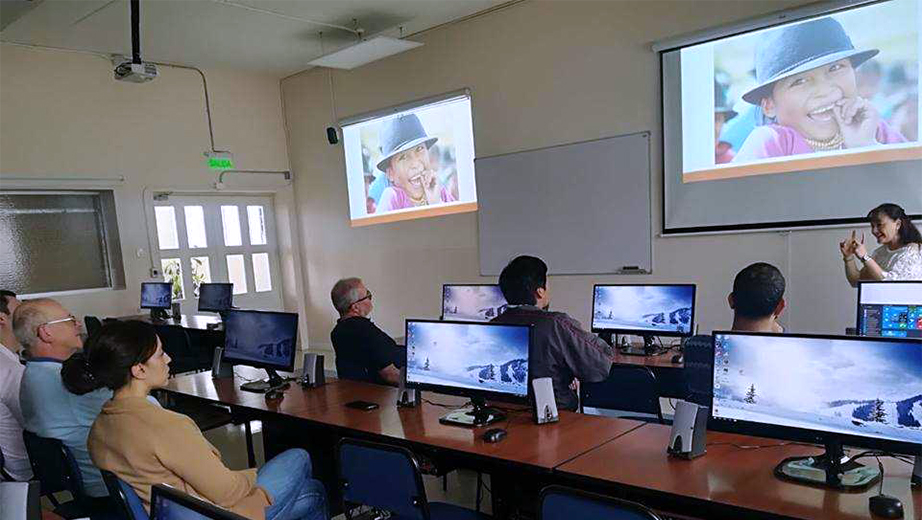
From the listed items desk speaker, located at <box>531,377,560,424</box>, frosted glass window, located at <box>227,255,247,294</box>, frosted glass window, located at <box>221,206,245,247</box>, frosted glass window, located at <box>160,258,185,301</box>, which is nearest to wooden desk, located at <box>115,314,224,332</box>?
frosted glass window, located at <box>160,258,185,301</box>

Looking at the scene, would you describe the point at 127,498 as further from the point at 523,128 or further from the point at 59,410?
the point at 523,128

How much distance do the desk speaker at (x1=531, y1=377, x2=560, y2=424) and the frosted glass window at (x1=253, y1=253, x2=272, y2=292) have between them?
20.6 feet

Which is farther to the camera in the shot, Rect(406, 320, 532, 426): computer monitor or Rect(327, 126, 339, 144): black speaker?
Rect(327, 126, 339, 144): black speaker

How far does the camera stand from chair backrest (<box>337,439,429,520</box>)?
1932 mm

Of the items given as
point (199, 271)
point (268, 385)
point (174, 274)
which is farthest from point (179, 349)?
point (268, 385)

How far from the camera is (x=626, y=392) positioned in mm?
3053

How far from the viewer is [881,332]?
284 cm

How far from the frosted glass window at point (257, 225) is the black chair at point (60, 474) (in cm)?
564

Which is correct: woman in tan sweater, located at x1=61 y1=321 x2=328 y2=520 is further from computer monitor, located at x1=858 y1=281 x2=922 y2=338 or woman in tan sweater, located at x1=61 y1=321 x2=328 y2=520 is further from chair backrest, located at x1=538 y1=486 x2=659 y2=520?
computer monitor, located at x1=858 y1=281 x2=922 y2=338

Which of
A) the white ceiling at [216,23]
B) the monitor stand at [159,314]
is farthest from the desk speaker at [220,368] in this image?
the white ceiling at [216,23]

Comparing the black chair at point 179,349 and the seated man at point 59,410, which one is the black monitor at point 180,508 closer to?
the seated man at point 59,410

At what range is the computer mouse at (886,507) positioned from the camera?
1482mm

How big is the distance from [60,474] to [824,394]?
2702 millimetres

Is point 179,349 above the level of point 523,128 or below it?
below
